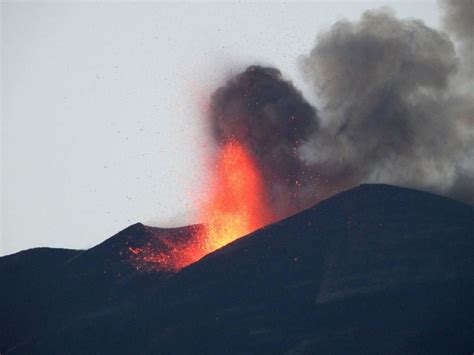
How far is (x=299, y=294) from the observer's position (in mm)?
118312

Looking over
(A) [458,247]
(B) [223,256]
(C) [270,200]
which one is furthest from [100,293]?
(A) [458,247]

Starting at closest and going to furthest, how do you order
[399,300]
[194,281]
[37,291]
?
[399,300], [194,281], [37,291]

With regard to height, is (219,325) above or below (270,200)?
below

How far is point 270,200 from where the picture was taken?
14550 cm

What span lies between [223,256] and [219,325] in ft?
31.4

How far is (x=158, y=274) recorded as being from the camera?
416ft

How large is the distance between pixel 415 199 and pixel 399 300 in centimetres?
1701

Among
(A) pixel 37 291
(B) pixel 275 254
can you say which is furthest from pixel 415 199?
(A) pixel 37 291

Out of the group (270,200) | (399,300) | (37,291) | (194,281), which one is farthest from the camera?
(270,200)

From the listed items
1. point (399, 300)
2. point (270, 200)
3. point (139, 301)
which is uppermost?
point (270, 200)

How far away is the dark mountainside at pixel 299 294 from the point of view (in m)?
112

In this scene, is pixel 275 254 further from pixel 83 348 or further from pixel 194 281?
pixel 83 348

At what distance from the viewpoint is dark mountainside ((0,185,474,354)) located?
112m

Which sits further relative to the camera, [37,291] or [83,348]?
[37,291]
